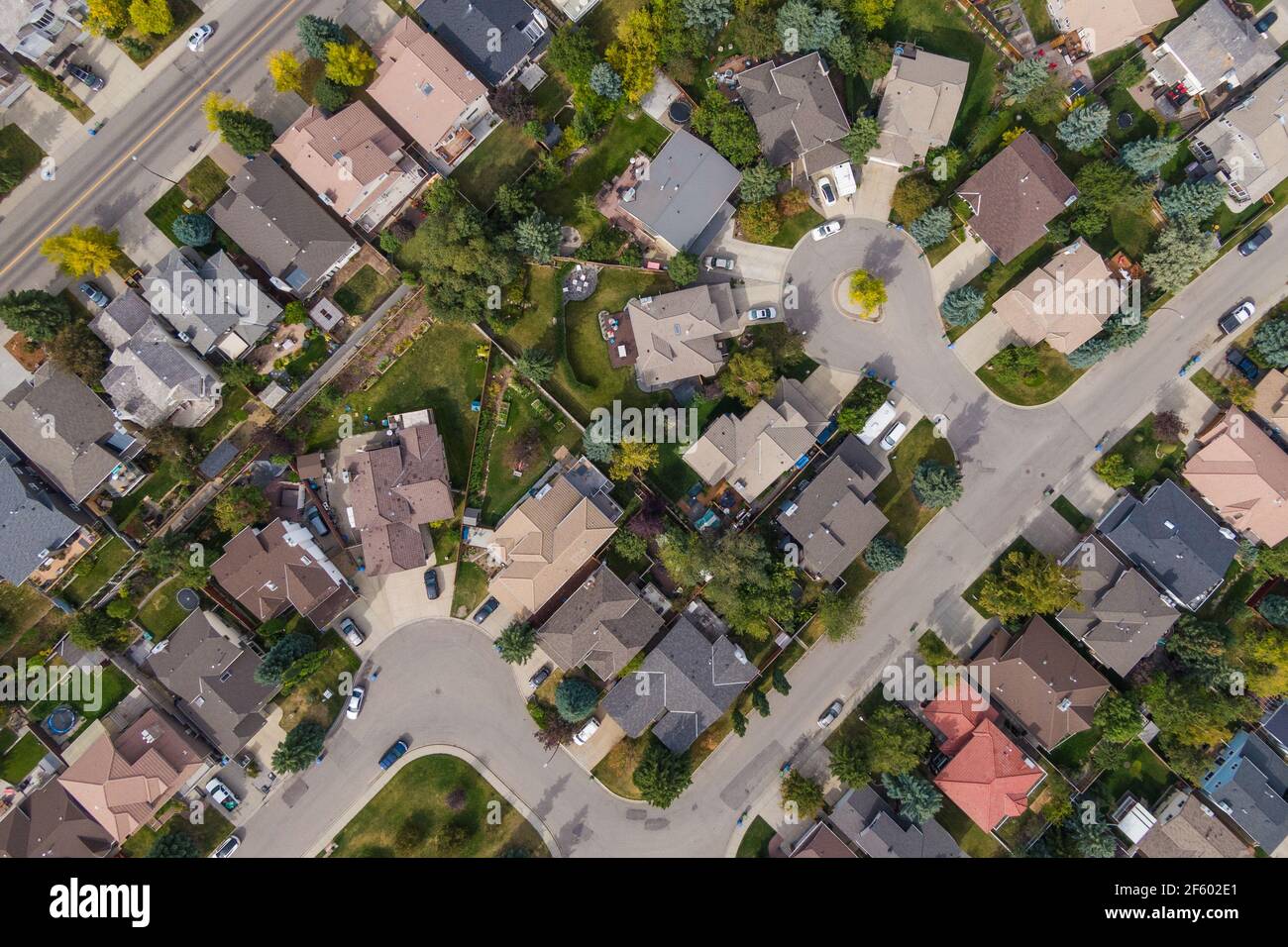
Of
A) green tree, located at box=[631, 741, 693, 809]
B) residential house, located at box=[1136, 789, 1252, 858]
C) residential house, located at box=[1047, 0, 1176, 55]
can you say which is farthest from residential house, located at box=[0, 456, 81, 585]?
residential house, located at box=[1136, 789, 1252, 858]

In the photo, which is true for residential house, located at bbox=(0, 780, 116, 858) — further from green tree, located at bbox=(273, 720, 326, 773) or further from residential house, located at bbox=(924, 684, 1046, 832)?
residential house, located at bbox=(924, 684, 1046, 832)

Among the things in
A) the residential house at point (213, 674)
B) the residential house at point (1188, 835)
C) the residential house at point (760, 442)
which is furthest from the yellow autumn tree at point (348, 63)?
the residential house at point (1188, 835)

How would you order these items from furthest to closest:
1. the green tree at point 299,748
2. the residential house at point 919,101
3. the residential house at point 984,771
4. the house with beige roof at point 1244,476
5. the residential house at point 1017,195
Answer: the house with beige roof at point 1244,476 → the residential house at point 984,771 → the residential house at point 1017,195 → the residential house at point 919,101 → the green tree at point 299,748

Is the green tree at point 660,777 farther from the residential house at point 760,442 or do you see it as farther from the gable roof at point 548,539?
the residential house at point 760,442

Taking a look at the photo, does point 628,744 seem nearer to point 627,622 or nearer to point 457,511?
point 627,622

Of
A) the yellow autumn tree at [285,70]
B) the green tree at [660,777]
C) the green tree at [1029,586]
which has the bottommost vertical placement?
the green tree at [1029,586]
